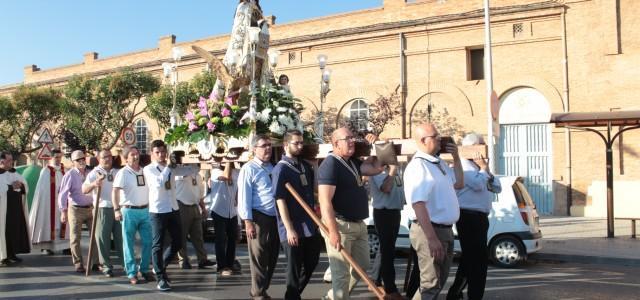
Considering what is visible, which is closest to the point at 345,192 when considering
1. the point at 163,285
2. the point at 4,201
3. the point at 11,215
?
the point at 163,285

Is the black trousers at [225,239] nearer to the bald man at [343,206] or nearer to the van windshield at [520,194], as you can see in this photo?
the bald man at [343,206]

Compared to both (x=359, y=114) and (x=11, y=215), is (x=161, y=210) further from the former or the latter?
(x=359, y=114)

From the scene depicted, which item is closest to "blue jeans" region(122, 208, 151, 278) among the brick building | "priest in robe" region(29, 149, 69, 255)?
"priest in robe" region(29, 149, 69, 255)

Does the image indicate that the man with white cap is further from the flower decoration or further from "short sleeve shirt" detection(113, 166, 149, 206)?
"short sleeve shirt" detection(113, 166, 149, 206)

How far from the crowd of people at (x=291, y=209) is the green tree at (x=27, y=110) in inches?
996

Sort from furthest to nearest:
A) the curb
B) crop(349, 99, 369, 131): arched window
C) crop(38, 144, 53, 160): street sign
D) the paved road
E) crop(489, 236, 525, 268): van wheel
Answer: crop(349, 99, 369, 131): arched window
crop(38, 144, 53, 160): street sign
the curb
crop(489, 236, 525, 268): van wheel
the paved road

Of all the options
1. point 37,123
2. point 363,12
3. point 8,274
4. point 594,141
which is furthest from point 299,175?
point 37,123

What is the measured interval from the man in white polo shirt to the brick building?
51.3 feet

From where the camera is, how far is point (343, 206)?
604cm

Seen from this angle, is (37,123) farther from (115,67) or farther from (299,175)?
(299,175)

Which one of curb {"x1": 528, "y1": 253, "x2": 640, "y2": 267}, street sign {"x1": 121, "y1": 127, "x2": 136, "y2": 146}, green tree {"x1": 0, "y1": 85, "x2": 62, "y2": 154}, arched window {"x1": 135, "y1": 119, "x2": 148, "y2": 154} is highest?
Result: green tree {"x1": 0, "y1": 85, "x2": 62, "y2": 154}

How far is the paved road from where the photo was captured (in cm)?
787

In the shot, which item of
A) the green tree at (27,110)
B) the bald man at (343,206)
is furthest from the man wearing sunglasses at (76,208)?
Result: the green tree at (27,110)

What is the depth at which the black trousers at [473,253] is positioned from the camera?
260 inches
